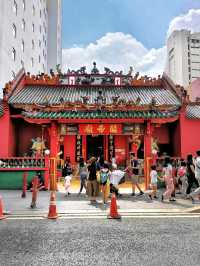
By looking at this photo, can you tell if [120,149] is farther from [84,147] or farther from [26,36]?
[26,36]

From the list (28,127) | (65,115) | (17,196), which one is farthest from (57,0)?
(17,196)

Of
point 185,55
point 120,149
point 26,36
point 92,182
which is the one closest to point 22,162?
point 92,182

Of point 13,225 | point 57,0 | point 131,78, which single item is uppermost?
point 57,0

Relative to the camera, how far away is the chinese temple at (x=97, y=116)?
1564 cm

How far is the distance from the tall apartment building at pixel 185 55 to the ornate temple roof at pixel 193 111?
2335 inches

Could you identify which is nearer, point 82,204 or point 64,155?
point 82,204

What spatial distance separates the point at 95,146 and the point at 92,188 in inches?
396

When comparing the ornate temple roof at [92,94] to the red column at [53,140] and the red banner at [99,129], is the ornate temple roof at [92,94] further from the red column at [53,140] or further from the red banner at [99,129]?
the red column at [53,140]

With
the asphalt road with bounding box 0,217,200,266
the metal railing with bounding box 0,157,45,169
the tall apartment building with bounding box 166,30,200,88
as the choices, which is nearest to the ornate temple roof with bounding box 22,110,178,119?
the metal railing with bounding box 0,157,45,169

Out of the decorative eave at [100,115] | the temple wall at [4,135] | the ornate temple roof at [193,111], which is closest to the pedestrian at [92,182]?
the decorative eave at [100,115]

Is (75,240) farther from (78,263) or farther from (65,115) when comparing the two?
(65,115)

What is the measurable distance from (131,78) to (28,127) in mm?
9414

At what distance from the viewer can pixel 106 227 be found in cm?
721

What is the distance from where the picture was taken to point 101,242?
5.97m
